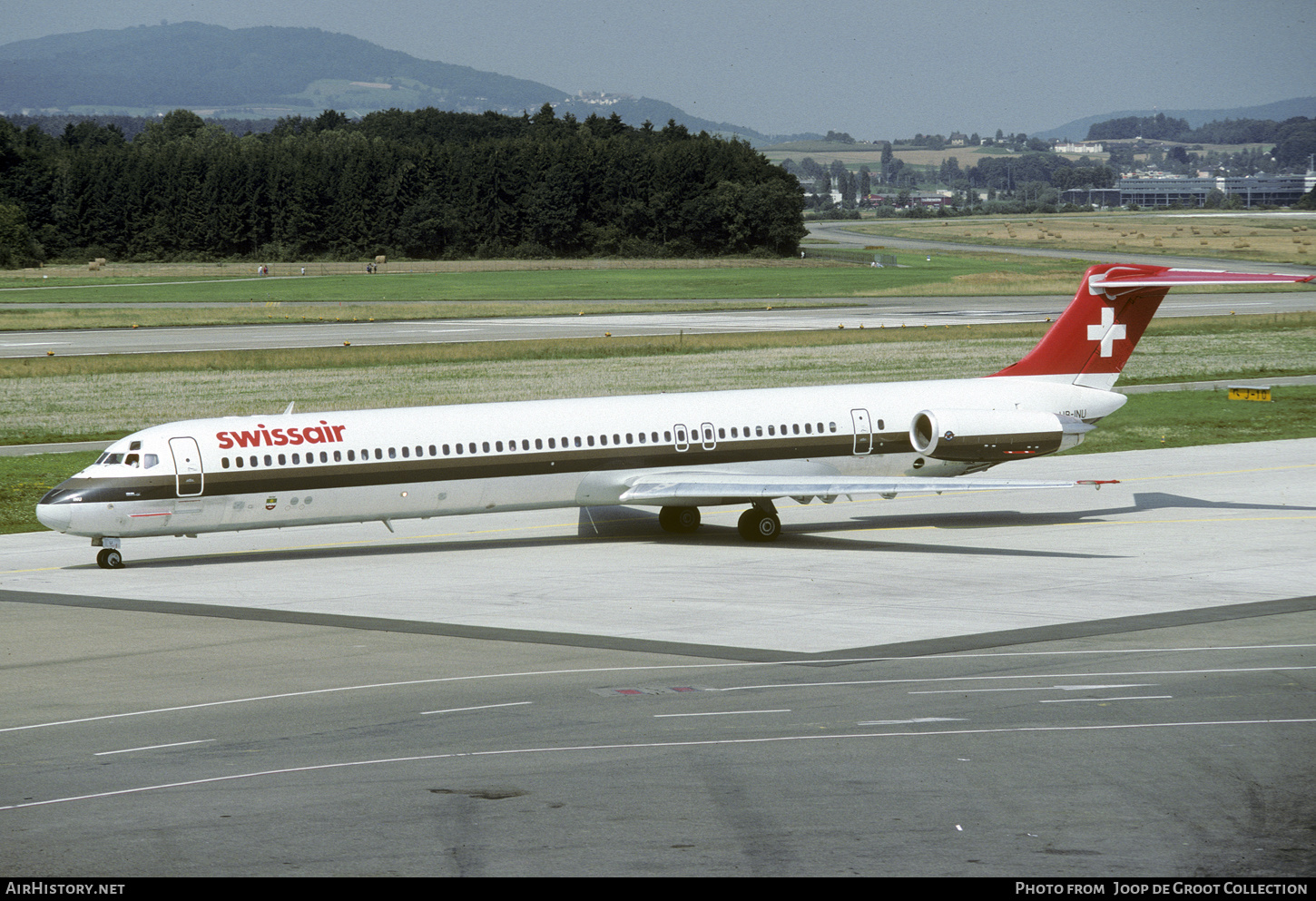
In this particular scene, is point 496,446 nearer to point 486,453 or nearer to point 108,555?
point 486,453

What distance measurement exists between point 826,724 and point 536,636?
7374 mm

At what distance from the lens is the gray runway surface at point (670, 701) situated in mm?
12719

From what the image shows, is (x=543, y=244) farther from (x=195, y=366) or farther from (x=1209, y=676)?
(x=1209, y=676)

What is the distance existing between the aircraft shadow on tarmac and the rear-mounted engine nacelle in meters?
2.14

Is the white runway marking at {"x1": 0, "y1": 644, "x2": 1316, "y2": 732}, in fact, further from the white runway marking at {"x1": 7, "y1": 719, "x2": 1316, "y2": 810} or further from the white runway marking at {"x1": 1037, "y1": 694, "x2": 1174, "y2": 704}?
the white runway marking at {"x1": 7, "y1": 719, "x2": 1316, "y2": 810}

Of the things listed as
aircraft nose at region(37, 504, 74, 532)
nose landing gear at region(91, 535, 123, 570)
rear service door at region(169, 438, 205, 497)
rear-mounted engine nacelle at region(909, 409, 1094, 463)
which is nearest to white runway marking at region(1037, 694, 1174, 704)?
rear-mounted engine nacelle at region(909, 409, 1094, 463)

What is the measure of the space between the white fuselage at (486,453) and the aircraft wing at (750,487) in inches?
14.2

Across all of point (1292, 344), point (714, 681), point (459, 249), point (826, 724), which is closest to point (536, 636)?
point (714, 681)

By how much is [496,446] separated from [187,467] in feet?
21.0

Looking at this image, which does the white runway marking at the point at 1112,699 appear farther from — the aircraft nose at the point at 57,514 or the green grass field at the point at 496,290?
the green grass field at the point at 496,290

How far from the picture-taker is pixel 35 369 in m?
67.0

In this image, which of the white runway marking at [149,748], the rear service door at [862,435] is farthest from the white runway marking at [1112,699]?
the rear service door at [862,435]

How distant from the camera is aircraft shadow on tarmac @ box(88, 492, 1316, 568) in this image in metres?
31.3

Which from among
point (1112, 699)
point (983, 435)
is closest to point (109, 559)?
point (983, 435)
